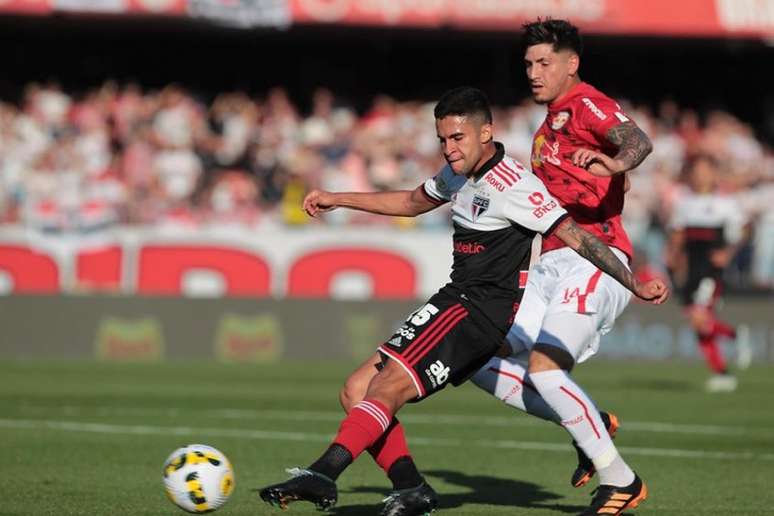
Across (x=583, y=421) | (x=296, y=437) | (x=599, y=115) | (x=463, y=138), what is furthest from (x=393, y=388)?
(x=296, y=437)

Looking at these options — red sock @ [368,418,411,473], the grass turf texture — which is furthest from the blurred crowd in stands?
red sock @ [368,418,411,473]

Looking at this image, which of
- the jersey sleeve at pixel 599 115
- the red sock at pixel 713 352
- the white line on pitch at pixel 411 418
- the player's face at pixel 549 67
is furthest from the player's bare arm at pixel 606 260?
the red sock at pixel 713 352

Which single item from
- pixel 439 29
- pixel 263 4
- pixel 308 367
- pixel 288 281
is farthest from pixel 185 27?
pixel 308 367

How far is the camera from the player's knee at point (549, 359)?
8.02 m

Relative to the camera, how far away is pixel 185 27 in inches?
1051

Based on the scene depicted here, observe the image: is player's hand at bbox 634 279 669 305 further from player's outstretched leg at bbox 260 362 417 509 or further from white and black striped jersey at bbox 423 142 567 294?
player's outstretched leg at bbox 260 362 417 509

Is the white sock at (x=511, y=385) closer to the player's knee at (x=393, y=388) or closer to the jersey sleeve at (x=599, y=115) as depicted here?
the player's knee at (x=393, y=388)

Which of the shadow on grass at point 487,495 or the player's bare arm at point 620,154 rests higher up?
the player's bare arm at point 620,154

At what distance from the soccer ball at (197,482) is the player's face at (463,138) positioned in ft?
6.56

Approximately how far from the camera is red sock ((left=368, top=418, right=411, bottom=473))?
782 centimetres

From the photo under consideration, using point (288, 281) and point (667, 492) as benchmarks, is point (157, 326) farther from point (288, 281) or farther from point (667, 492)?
point (667, 492)

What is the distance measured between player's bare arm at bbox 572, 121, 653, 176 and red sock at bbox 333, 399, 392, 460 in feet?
5.26

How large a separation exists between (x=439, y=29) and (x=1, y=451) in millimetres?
17006

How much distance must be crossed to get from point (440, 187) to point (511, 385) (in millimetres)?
1277
